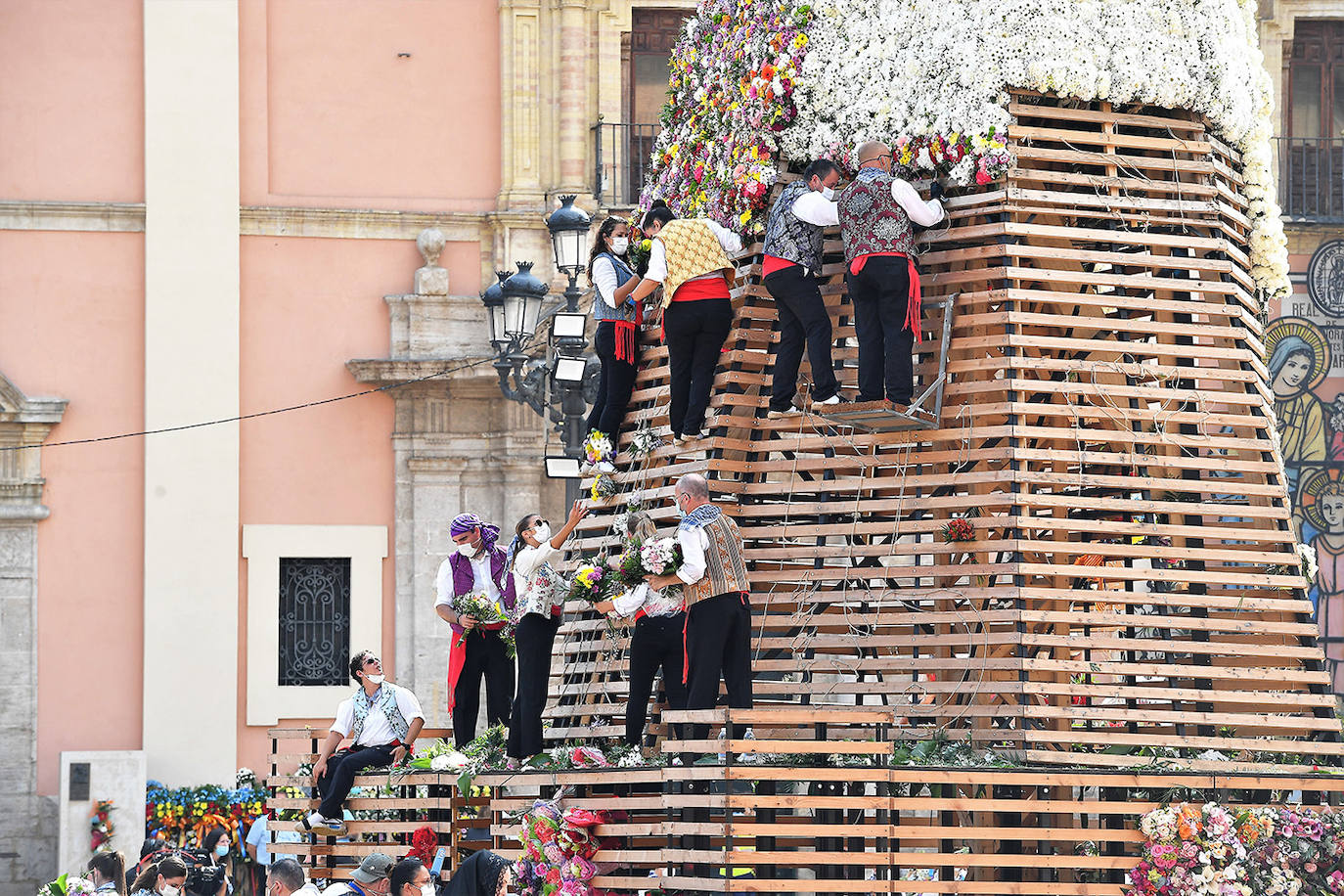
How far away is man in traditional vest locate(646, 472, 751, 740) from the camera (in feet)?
36.0

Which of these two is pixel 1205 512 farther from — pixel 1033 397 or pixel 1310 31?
pixel 1310 31

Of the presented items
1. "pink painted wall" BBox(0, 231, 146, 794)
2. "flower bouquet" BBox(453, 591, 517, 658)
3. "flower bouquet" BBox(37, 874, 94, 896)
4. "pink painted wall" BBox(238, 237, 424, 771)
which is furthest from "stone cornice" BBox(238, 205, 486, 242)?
"flower bouquet" BBox(37, 874, 94, 896)

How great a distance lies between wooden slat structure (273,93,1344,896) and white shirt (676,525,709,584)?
796 mm

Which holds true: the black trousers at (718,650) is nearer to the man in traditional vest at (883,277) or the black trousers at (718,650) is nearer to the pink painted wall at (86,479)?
the man in traditional vest at (883,277)

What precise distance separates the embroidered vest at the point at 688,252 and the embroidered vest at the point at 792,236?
1.41ft

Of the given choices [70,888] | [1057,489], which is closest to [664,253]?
[1057,489]

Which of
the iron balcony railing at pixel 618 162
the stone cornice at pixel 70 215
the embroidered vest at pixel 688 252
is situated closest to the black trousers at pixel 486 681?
the embroidered vest at pixel 688 252

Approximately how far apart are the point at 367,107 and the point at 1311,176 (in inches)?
471

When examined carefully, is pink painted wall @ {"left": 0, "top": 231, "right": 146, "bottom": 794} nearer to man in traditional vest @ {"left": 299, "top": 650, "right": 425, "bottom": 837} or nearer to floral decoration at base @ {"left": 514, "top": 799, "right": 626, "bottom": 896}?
man in traditional vest @ {"left": 299, "top": 650, "right": 425, "bottom": 837}

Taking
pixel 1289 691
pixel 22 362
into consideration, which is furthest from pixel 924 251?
pixel 22 362

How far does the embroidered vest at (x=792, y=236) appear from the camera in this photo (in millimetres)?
11703

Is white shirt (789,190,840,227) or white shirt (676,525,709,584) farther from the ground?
white shirt (789,190,840,227)

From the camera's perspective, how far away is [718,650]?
1102 centimetres

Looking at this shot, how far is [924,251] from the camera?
12.1 meters
